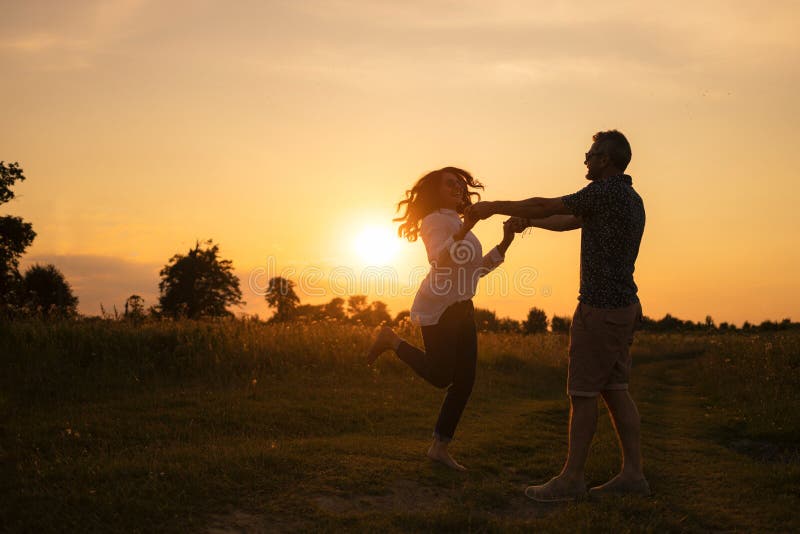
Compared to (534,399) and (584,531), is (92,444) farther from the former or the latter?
(534,399)

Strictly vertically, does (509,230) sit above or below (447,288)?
above

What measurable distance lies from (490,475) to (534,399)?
9151 millimetres

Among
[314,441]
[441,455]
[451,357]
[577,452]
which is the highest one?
[451,357]

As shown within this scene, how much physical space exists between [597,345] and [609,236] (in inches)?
35.4

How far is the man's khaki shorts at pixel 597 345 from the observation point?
5.68m

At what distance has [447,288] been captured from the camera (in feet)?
21.2

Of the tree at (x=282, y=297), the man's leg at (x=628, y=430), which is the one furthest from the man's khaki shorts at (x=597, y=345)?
the tree at (x=282, y=297)

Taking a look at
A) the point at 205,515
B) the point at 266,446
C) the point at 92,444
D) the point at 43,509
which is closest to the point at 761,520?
the point at 205,515

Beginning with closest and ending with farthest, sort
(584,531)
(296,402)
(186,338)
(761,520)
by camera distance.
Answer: (584,531)
(761,520)
(296,402)
(186,338)

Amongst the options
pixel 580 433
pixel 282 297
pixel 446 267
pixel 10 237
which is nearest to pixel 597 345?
pixel 580 433

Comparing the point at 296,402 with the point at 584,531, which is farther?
the point at 296,402

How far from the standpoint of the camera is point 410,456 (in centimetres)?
718

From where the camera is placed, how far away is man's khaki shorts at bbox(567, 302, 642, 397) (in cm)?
568

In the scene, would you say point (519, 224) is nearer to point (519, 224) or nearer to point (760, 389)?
point (519, 224)
